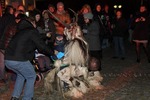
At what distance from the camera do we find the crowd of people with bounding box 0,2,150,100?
19.1 ft

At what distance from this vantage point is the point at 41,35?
23.1 ft

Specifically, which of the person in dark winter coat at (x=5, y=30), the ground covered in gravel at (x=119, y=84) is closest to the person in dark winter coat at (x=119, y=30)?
the ground covered in gravel at (x=119, y=84)

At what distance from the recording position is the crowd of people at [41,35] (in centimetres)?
584

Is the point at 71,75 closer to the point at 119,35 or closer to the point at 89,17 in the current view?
the point at 89,17

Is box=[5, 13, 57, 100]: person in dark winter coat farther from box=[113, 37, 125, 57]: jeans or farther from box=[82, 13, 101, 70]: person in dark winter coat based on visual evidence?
box=[113, 37, 125, 57]: jeans

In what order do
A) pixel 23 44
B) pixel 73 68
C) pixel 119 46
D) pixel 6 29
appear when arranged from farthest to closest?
pixel 119 46
pixel 6 29
pixel 73 68
pixel 23 44

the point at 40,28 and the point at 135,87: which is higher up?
the point at 40,28

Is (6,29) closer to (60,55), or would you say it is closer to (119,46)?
(60,55)

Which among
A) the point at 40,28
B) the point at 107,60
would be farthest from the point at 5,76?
the point at 107,60

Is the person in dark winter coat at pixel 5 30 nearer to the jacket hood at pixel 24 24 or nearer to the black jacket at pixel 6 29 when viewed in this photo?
the black jacket at pixel 6 29

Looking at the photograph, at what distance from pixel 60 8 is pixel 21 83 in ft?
11.5

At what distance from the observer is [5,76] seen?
823cm

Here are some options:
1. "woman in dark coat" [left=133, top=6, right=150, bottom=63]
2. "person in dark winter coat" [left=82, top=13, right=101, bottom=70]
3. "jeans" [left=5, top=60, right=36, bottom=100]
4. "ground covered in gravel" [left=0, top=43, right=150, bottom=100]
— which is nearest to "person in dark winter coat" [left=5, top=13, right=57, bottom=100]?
"jeans" [left=5, top=60, right=36, bottom=100]

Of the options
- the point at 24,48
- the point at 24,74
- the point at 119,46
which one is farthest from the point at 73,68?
the point at 119,46
